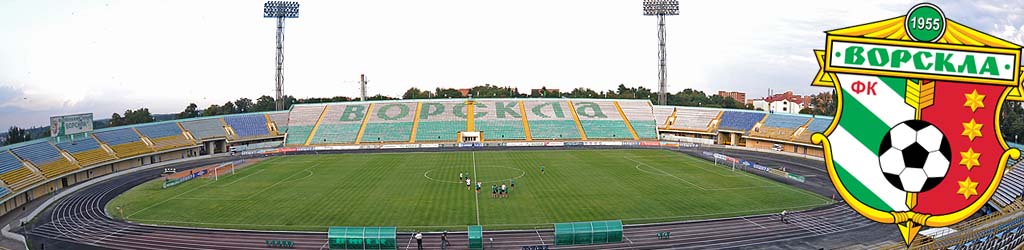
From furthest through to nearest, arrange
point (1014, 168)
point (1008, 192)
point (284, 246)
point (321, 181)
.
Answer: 1. point (321, 181)
2. point (1014, 168)
3. point (1008, 192)
4. point (284, 246)

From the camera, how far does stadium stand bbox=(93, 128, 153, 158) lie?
4838 centimetres

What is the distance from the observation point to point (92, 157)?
44062 mm

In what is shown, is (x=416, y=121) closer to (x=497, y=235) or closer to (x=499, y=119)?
(x=499, y=119)

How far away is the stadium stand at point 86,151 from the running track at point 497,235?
18.2 meters

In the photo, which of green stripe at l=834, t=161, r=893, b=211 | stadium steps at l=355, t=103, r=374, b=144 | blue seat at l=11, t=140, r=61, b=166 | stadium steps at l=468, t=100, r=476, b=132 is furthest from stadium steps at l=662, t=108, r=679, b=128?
green stripe at l=834, t=161, r=893, b=211

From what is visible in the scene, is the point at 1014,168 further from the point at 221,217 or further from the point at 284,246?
the point at 221,217

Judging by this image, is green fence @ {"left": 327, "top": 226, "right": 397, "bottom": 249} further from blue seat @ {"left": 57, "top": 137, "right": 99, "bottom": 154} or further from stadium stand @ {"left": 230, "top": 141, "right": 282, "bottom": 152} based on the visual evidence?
stadium stand @ {"left": 230, "top": 141, "right": 282, "bottom": 152}

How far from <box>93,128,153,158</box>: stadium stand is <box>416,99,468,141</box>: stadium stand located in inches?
1112

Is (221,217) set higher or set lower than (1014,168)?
lower

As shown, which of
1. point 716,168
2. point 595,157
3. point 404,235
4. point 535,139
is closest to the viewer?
point 404,235

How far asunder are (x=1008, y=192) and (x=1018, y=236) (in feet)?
39.2

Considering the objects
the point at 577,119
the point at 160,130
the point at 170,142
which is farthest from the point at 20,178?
the point at 577,119

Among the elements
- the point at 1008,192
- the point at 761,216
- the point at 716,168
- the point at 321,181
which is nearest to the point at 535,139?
the point at 716,168

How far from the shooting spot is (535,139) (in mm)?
66688
